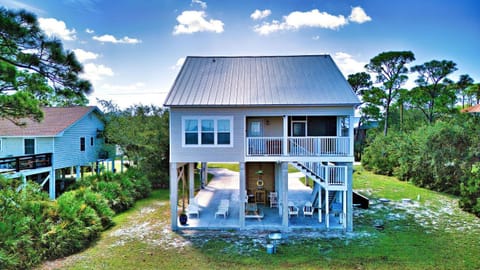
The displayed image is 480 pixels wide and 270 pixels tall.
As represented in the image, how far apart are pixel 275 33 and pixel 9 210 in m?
18.9

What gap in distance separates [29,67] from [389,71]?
115ft

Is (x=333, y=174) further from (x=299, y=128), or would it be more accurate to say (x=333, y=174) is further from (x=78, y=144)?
(x=78, y=144)

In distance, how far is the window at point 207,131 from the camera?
13477 mm

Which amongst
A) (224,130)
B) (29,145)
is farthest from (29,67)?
(29,145)

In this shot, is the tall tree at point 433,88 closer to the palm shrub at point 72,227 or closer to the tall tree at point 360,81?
the tall tree at point 360,81

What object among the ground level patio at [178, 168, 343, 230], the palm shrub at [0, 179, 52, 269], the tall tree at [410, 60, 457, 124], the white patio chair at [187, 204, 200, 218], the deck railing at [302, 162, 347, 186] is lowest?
the ground level patio at [178, 168, 343, 230]

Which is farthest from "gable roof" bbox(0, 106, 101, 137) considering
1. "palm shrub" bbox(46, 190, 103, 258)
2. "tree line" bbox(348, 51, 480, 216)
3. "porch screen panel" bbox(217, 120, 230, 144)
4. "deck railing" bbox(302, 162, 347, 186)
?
"tree line" bbox(348, 51, 480, 216)

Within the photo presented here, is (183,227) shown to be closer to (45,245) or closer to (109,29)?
(45,245)

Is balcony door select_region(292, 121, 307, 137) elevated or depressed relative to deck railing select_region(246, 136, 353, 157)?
elevated

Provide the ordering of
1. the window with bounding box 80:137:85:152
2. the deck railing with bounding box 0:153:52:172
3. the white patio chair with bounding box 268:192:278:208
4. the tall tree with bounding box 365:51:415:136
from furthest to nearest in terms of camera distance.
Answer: the tall tree with bounding box 365:51:415:136 < the window with bounding box 80:137:85:152 < the white patio chair with bounding box 268:192:278:208 < the deck railing with bounding box 0:153:52:172

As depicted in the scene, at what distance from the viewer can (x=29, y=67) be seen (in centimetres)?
782

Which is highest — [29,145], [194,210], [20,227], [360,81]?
[360,81]

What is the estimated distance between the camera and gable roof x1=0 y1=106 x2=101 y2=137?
19.5m

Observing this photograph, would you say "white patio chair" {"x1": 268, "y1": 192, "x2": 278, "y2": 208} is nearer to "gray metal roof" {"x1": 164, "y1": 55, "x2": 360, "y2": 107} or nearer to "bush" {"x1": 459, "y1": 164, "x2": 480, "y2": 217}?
"gray metal roof" {"x1": 164, "y1": 55, "x2": 360, "y2": 107}
